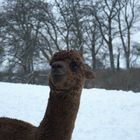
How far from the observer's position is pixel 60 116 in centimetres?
526

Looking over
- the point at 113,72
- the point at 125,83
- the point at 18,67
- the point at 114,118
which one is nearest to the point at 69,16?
the point at 18,67

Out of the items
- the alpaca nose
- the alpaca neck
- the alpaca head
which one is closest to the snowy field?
the alpaca head

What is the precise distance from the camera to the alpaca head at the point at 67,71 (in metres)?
5.18

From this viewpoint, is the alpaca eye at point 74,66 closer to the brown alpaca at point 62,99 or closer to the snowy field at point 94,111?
the brown alpaca at point 62,99

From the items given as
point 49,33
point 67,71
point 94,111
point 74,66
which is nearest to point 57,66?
point 67,71

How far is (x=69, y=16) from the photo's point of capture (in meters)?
42.4

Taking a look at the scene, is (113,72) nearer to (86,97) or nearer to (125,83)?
(125,83)

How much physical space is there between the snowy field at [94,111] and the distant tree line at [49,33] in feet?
73.0

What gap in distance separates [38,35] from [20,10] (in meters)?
2.50

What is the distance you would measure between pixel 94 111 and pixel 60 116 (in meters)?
8.30

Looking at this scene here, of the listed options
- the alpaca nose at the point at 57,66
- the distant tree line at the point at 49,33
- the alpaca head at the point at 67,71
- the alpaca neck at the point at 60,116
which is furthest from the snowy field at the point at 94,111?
the distant tree line at the point at 49,33

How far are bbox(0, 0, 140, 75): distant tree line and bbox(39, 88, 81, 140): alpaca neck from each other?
33.0 meters

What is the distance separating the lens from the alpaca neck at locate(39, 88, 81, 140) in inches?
206

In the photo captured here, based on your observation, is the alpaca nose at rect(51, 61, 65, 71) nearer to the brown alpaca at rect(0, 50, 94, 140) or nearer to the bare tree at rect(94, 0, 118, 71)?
the brown alpaca at rect(0, 50, 94, 140)
